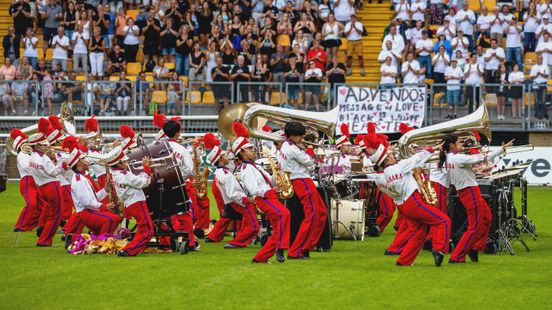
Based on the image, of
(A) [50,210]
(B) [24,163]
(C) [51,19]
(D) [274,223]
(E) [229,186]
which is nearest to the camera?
(D) [274,223]

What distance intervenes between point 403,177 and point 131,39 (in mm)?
16566

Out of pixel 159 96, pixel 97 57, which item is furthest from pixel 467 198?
pixel 97 57

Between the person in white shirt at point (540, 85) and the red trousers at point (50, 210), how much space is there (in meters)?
12.9

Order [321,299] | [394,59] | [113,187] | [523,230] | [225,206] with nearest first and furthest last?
[321,299], [113,187], [225,206], [523,230], [394,59]

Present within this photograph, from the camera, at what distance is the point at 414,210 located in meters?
13.2

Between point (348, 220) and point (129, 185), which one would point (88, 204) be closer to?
point (129, 185)

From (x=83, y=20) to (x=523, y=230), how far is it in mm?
15369

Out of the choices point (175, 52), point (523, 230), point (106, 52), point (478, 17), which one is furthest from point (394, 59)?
point (523, 230)

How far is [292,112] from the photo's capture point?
14734mm

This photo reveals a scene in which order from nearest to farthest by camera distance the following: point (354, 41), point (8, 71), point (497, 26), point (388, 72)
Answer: point (388, 72) < point (8, 71) < point (497, 26) < point (354, 41)

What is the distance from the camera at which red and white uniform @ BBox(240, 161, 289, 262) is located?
13070 millimetres

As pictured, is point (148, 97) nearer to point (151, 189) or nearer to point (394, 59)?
point (394, 59)

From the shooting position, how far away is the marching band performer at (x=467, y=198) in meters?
13.5

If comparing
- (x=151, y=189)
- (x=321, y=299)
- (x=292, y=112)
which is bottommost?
(x=321, y=299)
